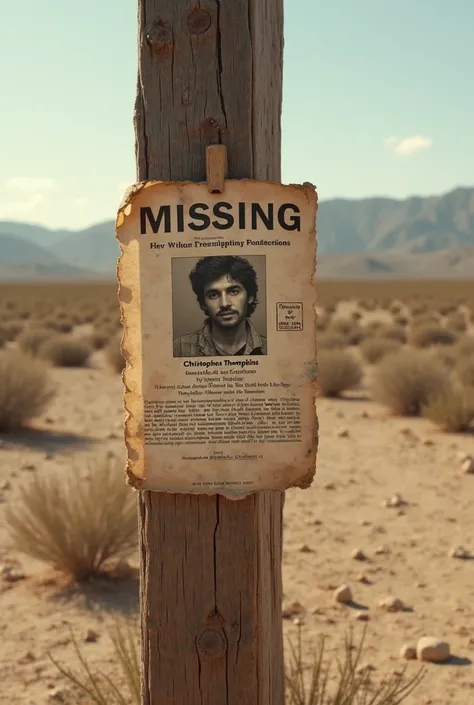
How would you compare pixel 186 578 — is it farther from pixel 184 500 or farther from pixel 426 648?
pixel 426 648

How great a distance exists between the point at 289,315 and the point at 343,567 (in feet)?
12.5

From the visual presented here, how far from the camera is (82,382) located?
14.6 meters

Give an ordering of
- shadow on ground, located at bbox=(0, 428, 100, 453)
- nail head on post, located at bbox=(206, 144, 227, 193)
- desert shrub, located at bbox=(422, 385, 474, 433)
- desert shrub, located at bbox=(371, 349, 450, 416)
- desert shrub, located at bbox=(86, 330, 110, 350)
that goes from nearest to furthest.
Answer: nail head on post, located at bbox=(206, 144, 227, 193)
shadow on ground, located at bbox=(0, 428, 100, 453)
desert shrub, located at bbox=(422, 385, 474, 433)
desert shrub, located at bbox=(371, 349, 450, 416)
desert shrub, located at bbox=(86, 330, 110, 350)

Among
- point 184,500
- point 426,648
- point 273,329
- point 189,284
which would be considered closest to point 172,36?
point 189,284

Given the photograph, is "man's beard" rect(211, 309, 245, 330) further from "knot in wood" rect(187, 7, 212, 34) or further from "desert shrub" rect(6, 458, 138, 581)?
"desert shrub" rect(6, 458, 138, 581)

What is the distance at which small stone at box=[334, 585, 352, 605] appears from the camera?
503cm

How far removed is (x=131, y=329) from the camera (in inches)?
86.8

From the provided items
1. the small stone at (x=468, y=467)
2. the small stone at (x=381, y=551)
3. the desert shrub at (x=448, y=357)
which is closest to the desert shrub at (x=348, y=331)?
the desert shrub at (x=448, y=357)

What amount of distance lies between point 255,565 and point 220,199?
972 mm

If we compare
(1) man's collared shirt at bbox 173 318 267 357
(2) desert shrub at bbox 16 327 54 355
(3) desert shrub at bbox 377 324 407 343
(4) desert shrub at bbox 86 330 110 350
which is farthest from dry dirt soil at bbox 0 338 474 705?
(3) desert shrub at bbox 377 324 407 343

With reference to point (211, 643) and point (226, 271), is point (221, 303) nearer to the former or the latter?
point (226, 271)

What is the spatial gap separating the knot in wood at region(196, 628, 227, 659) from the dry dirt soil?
1851 mm

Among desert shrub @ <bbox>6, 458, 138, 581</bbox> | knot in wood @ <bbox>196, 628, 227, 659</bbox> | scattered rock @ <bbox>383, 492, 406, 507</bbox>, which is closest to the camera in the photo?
knot in wood @ <bbox>196, 628, 227, 659</bbox>

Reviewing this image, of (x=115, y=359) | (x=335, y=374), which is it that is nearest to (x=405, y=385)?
(x=335, y=374)
